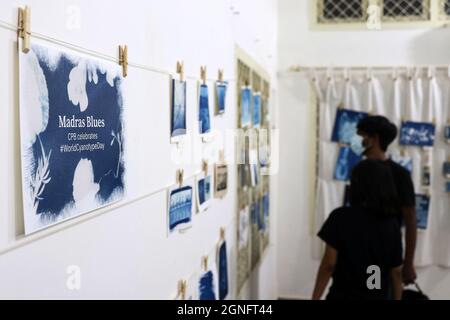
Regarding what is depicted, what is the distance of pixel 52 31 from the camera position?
592 mm

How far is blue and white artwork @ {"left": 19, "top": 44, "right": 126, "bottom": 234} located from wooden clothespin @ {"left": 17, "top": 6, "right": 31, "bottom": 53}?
1 cm

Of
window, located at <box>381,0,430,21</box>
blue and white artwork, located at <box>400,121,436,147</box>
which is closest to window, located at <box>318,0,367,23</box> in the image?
window, located at <box>381,0,430,21</box>

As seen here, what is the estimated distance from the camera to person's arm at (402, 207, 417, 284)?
2.10 metres

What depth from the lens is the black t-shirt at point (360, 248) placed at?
5.58ft

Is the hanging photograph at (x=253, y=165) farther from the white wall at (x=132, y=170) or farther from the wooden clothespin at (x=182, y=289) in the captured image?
the wooden clothespin at (x=182, y=289)

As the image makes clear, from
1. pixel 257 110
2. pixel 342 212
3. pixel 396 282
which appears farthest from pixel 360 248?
pixel 257 110

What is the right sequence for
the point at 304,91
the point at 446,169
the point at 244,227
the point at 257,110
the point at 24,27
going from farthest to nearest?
the point at 304,91
the point at 446,169
the point at 257,110
the point at 244,227
the point at 24,27

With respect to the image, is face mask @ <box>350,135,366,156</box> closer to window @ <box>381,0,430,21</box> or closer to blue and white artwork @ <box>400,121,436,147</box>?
blue and white artwork @ <box>400,121,436,147</box>

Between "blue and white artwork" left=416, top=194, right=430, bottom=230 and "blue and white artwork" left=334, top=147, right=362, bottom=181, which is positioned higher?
"blue and white artwork" left=334, top=147, right=362, bottom=181

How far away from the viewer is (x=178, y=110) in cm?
108

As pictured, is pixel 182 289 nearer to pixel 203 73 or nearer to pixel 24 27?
pixel 203 73

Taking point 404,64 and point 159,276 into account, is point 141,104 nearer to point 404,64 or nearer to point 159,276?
point 159,276

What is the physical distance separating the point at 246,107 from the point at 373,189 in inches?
21.6

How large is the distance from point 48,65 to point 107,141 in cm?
18
